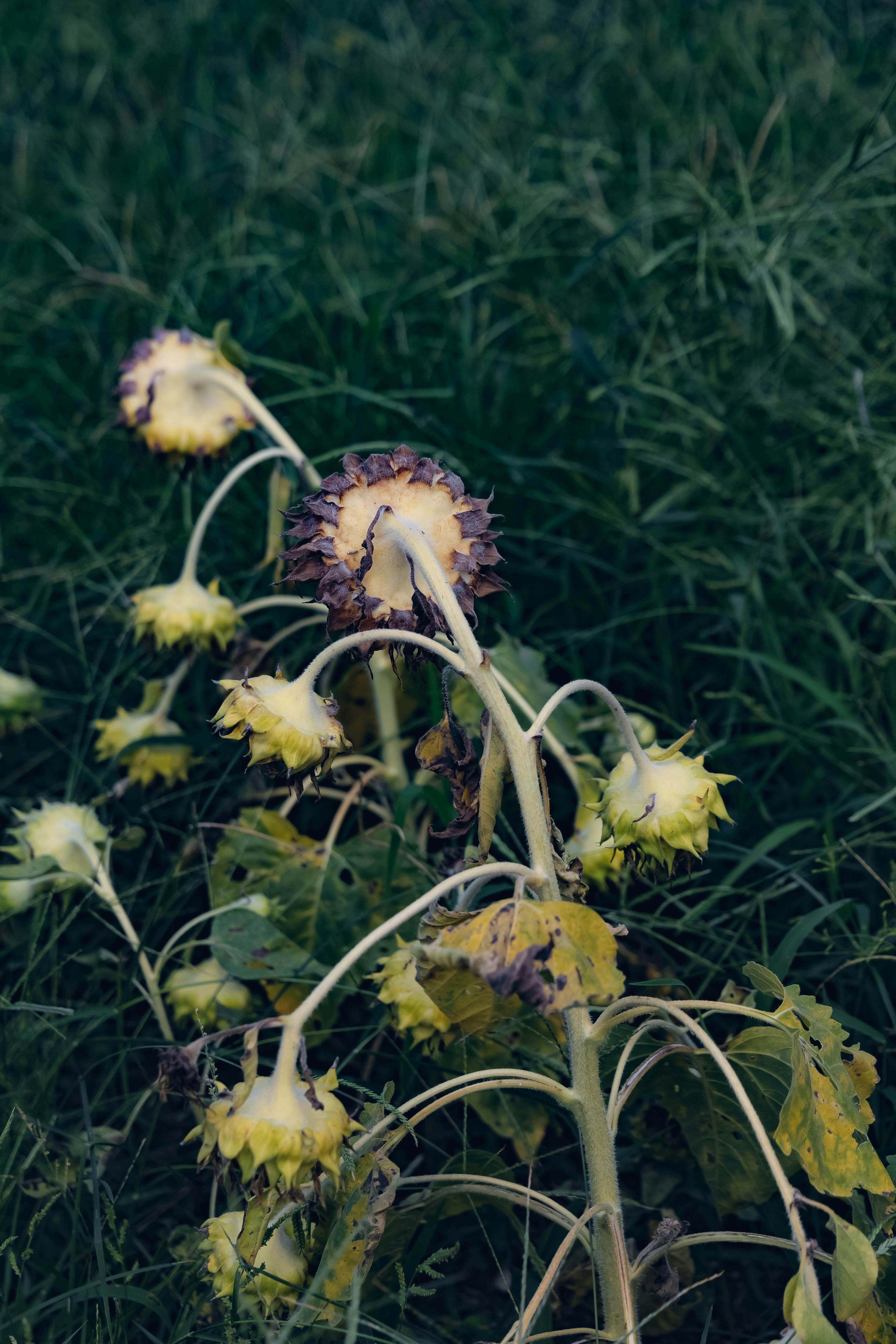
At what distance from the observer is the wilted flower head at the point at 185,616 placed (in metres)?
1.36

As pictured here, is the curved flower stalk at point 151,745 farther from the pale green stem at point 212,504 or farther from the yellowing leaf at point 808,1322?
the yellowing leaf at point 808,1322

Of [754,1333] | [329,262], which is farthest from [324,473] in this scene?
[754,1333]

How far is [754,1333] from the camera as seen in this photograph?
1144 mm

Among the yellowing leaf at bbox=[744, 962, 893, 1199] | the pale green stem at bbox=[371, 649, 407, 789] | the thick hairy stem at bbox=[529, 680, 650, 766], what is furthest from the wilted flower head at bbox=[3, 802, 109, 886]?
the yellowing leaf at bbox=[744, 962, 893, 1199]

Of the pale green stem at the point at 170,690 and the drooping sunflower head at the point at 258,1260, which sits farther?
the pale green stem at the point at 170,690

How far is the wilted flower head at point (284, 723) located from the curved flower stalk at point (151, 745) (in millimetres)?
551

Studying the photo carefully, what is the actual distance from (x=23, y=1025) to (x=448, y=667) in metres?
0.71

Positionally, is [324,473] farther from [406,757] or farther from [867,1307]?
[867,1307]

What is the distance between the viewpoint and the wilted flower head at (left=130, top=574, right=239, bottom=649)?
1358 mm

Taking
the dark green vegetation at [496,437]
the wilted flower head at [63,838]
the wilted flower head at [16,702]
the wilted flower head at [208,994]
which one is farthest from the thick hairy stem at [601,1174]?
the wilted flower head at [16,702]

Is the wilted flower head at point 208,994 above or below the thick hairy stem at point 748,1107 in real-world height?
below

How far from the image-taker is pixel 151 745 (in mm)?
1486

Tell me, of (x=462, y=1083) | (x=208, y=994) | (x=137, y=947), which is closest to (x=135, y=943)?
(x=137, y=947)

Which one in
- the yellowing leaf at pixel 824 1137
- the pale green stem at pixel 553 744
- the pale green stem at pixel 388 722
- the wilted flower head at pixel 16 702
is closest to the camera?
the yellowing leaf at pixel 824 1137
